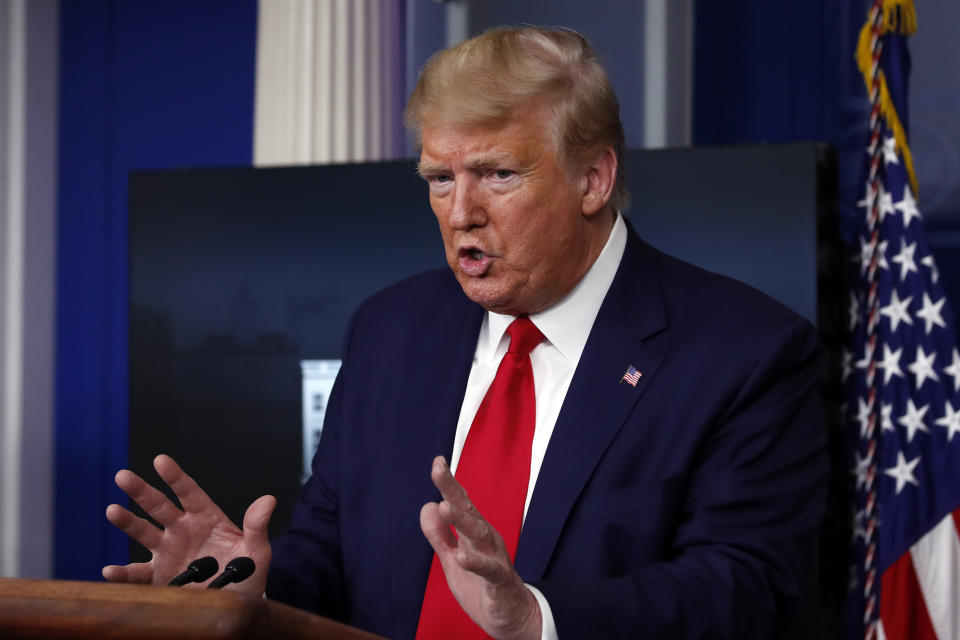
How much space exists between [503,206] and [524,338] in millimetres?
212

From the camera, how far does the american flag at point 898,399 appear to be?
2.78 meters

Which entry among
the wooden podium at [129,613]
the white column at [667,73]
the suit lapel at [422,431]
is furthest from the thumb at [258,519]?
the white column at [667,73]

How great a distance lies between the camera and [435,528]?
1.17 m

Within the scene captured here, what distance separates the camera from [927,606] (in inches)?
110

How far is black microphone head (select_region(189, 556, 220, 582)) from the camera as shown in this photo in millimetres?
1387

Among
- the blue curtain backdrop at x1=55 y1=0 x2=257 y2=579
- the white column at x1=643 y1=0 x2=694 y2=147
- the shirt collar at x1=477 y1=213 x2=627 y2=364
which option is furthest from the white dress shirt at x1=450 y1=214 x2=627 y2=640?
the blue curtain backdrop at x1=55 y1=0 x2=257 y2=579

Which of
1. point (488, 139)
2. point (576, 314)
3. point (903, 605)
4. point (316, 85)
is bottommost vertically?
point (903, 605)

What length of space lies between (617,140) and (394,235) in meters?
1.57

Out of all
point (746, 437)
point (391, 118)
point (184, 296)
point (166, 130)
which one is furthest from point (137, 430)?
point (746, 437)

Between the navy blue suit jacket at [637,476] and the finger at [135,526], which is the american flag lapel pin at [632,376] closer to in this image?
the navy blue suit jacket at [637,476]

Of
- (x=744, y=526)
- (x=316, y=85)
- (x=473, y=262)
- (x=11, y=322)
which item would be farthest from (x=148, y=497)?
(x=11, y=322)

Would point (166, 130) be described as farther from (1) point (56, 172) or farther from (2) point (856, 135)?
(2) point (856, 135)

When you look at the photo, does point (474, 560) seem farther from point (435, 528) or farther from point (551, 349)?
point (551, 349)

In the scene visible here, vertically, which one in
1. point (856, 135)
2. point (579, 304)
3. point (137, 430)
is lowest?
point (137, 430)
